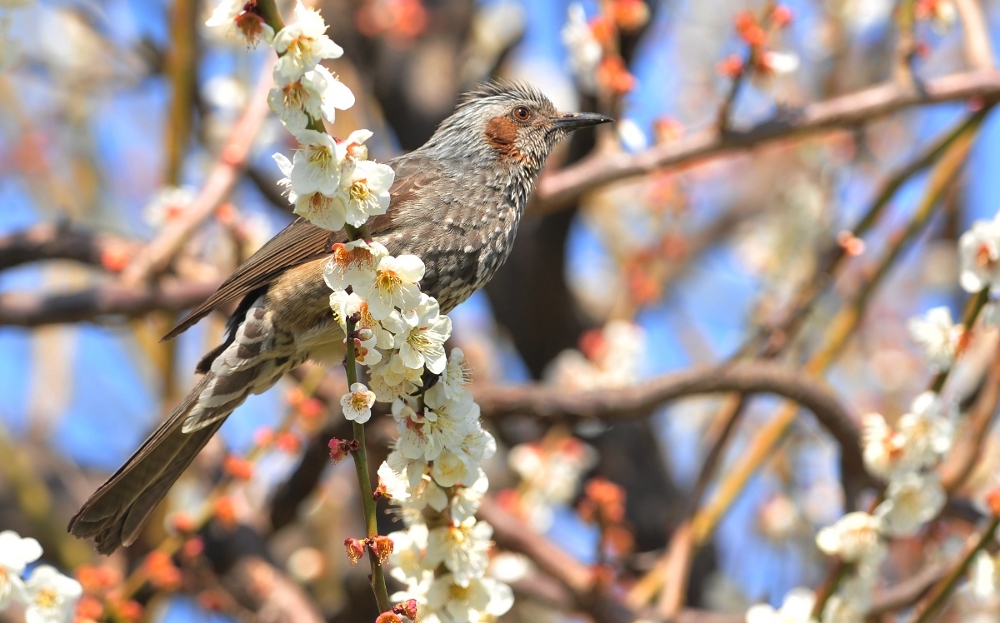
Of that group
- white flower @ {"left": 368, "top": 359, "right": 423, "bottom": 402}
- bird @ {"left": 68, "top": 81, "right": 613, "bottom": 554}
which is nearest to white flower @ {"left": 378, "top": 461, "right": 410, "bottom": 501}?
white flower @ {"left": 368, "top": 359, "right": 423, "bottom": 402}

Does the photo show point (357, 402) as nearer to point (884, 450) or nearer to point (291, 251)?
point (291, 251)

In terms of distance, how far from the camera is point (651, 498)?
5.35 meters

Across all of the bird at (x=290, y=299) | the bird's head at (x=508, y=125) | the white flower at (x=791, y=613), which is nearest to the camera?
the bird at (x=290, y=299)

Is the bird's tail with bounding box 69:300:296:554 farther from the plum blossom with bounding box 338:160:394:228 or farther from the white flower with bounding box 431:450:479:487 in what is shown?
the plum blossom with bounding box 338:160:394:228

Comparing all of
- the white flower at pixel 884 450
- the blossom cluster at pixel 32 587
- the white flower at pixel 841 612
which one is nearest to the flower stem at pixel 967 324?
the white flower at pixel 884 450

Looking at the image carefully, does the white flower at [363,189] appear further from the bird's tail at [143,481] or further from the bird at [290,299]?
the bird's tail at [143,481]

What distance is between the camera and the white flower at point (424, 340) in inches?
72.2

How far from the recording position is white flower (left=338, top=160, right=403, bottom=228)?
1.72 metres

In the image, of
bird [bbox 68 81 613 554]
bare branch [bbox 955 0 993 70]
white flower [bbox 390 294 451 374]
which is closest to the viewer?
white flower [bbox 390 294 451 374]

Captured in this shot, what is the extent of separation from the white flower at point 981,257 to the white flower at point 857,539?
0.65 metres

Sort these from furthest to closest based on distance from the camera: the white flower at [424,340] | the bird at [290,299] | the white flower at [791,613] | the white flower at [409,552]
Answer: the white flower at [791,613], the bird at [290,299], the white flower at [409,552], the white flower at [424,340]

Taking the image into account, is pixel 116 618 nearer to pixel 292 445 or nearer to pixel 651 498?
pixel 292 445

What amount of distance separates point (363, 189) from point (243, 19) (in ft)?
1.08

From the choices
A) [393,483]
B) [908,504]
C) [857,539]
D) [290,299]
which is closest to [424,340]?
[393,483]
